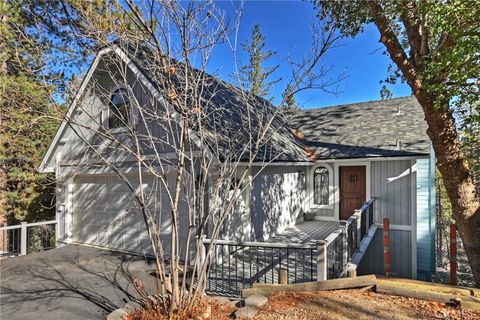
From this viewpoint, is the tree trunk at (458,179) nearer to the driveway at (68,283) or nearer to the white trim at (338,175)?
the white trim at (338,175)

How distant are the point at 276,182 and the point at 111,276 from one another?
212 inches

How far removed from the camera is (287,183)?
10297 mm

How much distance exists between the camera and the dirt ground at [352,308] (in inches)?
143

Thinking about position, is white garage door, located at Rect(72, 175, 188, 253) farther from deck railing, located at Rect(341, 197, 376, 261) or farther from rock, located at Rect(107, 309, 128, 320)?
deck railing, located at Rect(341, 197, 376, 261)

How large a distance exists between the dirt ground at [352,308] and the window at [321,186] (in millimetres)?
7109

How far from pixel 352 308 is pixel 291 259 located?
139 inches

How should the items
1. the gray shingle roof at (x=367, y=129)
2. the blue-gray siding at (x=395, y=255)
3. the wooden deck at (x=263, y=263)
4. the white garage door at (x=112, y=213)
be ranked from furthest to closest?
the gray shingle roof at (x=367, y=129), the blue-gray siding at (x=395, y=255), the white garage door at (x=112, y=213), the wooden deck at (x=263, y=263)

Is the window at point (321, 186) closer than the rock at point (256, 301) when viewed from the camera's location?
No

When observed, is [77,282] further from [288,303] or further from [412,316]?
[412,316]

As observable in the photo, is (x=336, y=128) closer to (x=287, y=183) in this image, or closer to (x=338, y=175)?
(x=338, y=175)

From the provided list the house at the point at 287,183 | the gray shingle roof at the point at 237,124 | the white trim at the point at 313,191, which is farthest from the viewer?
the white trim at the point at 313,191

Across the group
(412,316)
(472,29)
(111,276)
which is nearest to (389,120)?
(472,29)

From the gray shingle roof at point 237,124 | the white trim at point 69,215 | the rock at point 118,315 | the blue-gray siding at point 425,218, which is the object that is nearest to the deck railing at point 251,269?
the rock at point 118,315

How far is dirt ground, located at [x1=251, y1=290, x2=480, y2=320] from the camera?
11.9ft
